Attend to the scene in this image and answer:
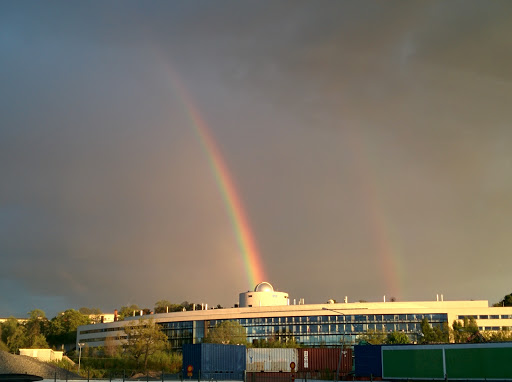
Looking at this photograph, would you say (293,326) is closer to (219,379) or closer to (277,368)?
(277,368)

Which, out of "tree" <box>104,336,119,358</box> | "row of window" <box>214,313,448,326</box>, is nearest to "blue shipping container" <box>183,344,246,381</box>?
"row of window" <box>214,313,448,326</box>

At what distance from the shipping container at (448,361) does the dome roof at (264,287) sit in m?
84.1

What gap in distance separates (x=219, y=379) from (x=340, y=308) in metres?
67.7

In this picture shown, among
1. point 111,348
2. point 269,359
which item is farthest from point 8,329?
point 269,359

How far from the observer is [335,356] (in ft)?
294

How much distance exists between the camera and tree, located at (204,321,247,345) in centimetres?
12950

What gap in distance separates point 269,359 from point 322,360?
790cm

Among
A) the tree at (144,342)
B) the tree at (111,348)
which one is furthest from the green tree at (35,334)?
the tree at (144,342)

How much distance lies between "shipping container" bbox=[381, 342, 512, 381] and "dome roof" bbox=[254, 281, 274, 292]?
276 ft

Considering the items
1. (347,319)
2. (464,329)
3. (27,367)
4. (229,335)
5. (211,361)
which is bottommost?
(27,367)

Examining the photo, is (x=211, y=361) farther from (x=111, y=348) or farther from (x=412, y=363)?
(x=111, y=348)

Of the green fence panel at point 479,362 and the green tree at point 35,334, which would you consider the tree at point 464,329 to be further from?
the green tree at point 35,334

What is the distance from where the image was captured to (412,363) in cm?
6994

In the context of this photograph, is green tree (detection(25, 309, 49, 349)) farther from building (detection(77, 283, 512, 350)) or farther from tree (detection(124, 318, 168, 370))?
tree (detection(124, 318, 168, 370))
